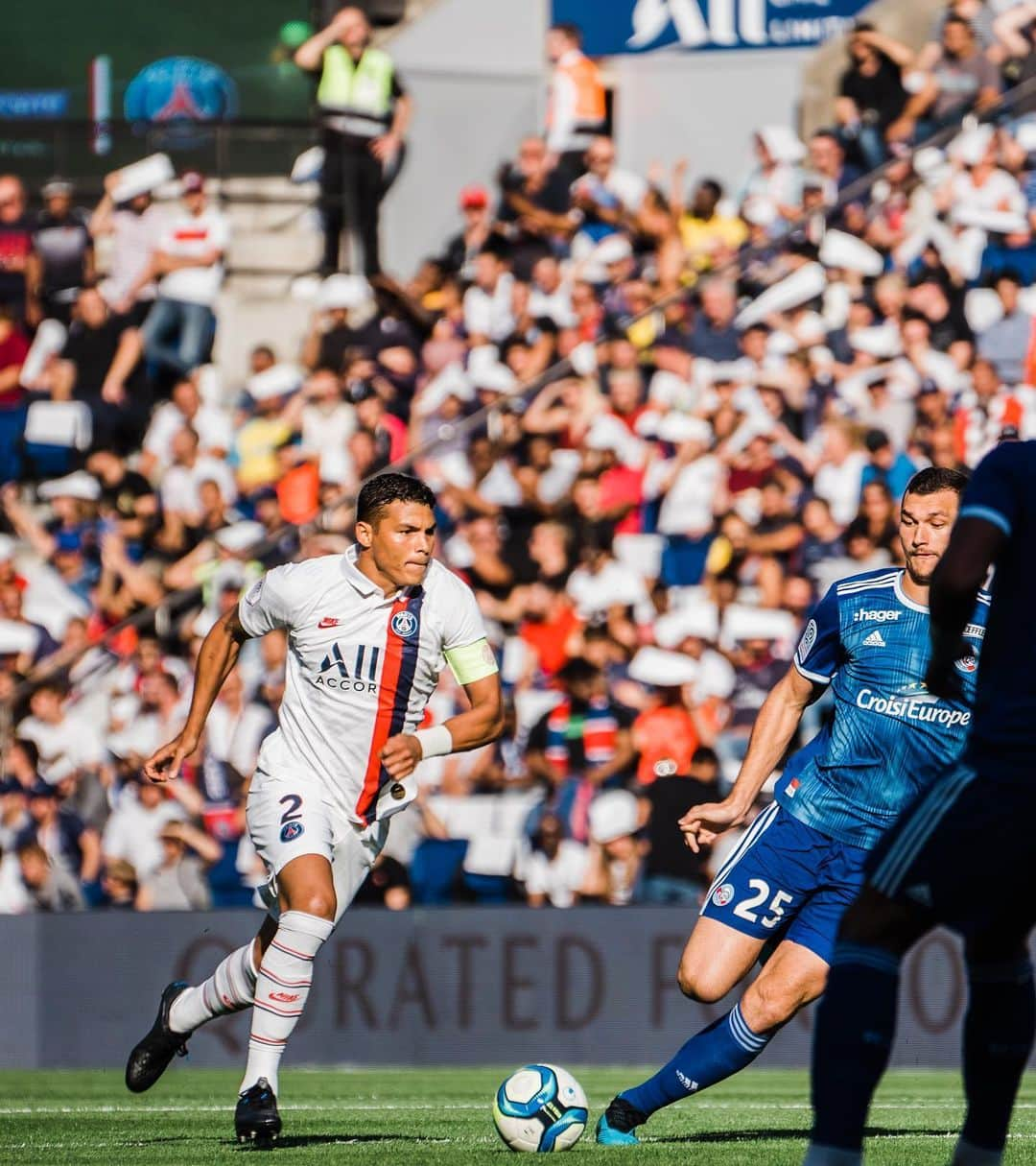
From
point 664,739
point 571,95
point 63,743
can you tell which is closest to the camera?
point 664,739

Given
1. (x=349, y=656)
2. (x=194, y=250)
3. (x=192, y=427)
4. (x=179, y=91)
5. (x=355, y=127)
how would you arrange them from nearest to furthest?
(x=349, y=656)
(x=192, y=427)
(x=194, y=250)
(x=355, y=127)
(x=179, y=91)

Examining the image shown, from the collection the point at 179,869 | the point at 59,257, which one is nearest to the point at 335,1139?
the point at 179,869

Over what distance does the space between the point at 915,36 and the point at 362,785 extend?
13.1 m

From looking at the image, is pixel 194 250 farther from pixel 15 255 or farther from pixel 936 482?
pixel 936 482

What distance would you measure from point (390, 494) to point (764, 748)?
165 centimetres

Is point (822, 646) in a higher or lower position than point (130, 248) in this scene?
lower

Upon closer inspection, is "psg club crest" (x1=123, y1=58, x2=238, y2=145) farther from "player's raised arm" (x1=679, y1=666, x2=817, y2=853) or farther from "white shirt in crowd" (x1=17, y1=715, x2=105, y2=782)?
"player's raised arm" (x1=679, y1=666, x2=817, y2=853)

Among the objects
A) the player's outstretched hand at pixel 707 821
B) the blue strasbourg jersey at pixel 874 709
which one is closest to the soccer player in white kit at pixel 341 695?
the player's outstretched hand at pixel 707 821

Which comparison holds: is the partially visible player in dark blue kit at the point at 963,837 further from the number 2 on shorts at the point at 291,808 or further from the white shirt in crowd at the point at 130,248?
the white shirt in crowd at the point at 130,248

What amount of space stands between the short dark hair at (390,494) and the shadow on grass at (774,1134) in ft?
7.99

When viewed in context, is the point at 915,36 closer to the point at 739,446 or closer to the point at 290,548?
the point at 739,446

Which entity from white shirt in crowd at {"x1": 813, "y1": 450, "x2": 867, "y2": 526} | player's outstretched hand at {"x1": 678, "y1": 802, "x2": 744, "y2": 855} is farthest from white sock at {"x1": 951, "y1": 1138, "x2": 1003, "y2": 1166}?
white shirt in crowd at {"x1": 813, "y1": 450, "x2": 867, "y2": 526}

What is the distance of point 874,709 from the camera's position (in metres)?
7.82

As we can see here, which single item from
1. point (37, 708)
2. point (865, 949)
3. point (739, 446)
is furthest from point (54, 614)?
point (865, 949)
